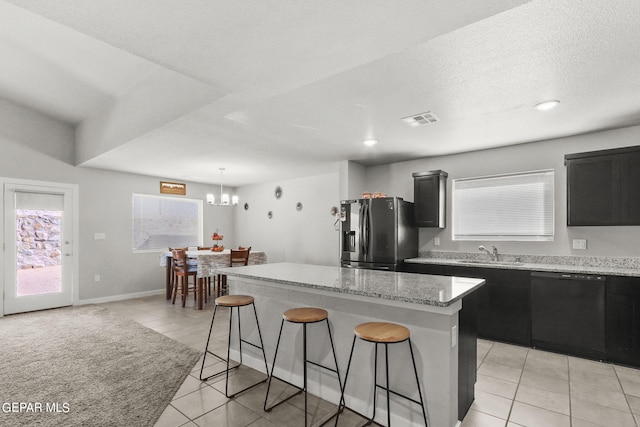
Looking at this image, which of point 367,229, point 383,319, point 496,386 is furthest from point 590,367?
point 367,229

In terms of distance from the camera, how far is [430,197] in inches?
180

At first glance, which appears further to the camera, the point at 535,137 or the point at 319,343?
the point at 535,137

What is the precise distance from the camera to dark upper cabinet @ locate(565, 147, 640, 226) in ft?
10.7

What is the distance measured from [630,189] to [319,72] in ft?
11.3

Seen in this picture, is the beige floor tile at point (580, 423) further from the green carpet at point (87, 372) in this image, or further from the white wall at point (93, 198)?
the white wall at point (93, 198)

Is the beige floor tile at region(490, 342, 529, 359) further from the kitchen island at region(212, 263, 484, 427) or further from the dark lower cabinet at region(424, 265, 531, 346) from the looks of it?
the kitchen island at region(212, 263, 484, 427)

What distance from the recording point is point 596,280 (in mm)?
3182

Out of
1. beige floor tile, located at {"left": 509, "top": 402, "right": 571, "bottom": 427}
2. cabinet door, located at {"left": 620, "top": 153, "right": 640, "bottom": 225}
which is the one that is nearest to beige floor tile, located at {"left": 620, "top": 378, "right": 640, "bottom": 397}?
beige floor tile, located at {"left": 509, "top": 402, "right": 571, "bottom": 427}

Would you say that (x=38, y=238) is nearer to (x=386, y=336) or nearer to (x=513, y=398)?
(x=386, y=336)

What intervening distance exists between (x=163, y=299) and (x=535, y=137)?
21.3 ft

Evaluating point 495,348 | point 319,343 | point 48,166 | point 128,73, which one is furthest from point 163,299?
point 495,348

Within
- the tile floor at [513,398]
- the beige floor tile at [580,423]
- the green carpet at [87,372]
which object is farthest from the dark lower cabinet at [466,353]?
the green carpet at [87,372]

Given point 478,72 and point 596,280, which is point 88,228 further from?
point 596,280

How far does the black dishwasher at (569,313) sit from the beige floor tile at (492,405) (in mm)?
1399
